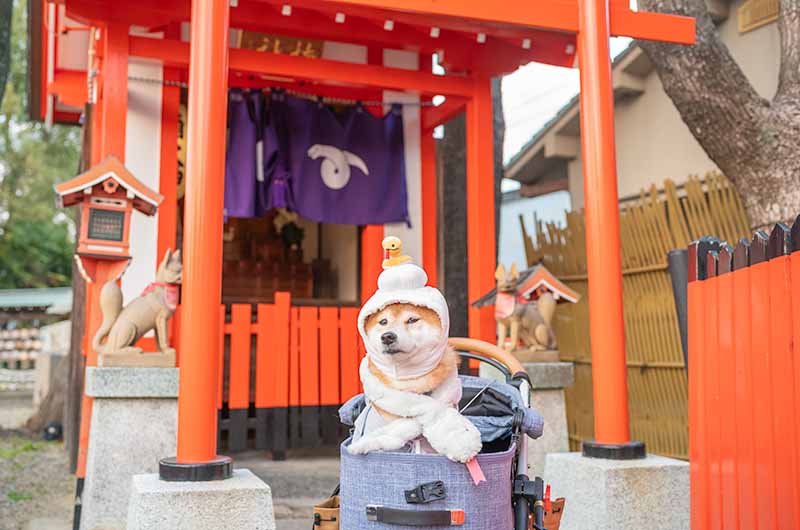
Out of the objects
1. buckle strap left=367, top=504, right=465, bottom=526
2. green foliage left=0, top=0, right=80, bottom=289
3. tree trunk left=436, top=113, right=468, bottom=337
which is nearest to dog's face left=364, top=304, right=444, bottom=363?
buckle strap left=367, top=504, right=465, bottom=526

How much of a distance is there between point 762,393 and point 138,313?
14.8 ft

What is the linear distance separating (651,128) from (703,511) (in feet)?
27.0

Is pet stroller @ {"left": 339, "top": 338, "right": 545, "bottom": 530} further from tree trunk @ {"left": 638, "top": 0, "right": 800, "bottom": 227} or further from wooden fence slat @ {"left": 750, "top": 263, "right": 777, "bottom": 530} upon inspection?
tree trunk @ {"left": 638, "top": 0, "right": 800, "bottom": 227}

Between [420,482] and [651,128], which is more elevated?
[651,128]

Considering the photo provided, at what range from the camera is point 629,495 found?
16.8 ft

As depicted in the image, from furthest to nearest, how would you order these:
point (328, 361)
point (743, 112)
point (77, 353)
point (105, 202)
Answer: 1. point (77, 353)
2. point (328, 361)
3. point (743, 112)
4. point (105, 202)

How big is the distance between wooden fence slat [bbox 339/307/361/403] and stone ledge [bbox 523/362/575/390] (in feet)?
6.75

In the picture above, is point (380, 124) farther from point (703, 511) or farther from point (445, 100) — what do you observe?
point (703, 511)

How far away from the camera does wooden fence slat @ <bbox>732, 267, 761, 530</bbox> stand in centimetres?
296

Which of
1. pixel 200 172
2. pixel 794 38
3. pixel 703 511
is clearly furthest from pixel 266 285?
pixel 703 511

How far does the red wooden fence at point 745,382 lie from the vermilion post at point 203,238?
2814 mm

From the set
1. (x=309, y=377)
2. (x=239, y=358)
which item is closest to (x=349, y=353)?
(x=309, y=377)

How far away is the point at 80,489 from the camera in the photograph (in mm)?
6059

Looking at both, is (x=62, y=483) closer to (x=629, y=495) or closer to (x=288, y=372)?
(x=288, y=372)
